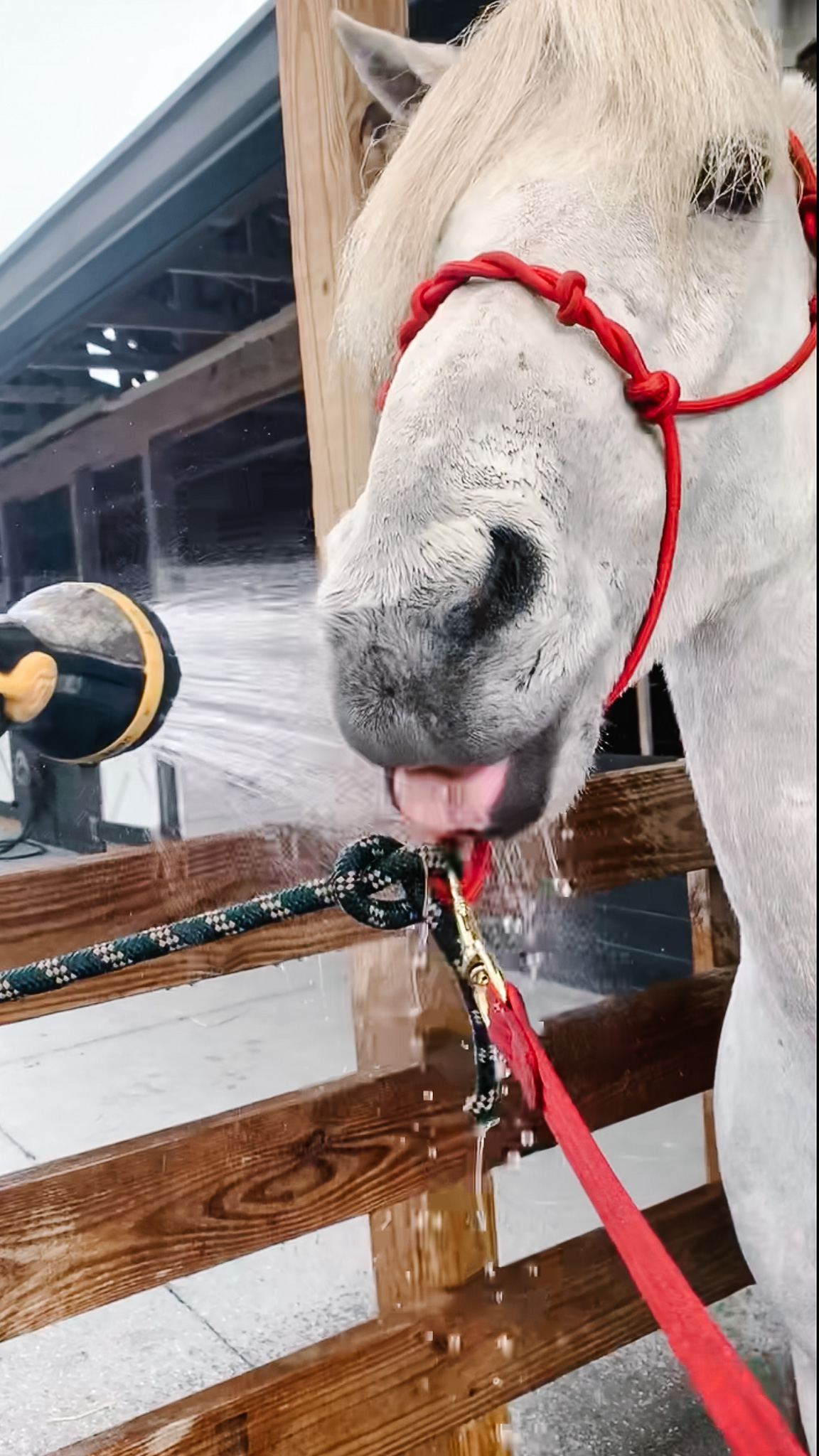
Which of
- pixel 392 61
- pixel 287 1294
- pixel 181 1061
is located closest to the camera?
pixel 392 61

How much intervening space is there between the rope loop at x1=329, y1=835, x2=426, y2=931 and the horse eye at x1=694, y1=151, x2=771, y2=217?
39 cm

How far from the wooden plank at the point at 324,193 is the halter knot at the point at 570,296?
453 mm

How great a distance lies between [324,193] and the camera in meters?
0.88

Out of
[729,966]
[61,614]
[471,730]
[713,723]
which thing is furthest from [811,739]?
[729,966]

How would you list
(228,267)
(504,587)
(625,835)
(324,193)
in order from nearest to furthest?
1. (504,587)
2. (324,193)
3. (625,835)
4. (228,267)

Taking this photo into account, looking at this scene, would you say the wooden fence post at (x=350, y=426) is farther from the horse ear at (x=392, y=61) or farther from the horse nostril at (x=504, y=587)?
the horse nostril at (x=504, y=587)

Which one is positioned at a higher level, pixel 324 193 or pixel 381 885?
pixel 324 193

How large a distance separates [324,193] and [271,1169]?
0.87m

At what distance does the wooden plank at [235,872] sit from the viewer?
0.74 m

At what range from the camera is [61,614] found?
597 millimetres

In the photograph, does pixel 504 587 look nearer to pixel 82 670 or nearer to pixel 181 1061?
pixel 82 670

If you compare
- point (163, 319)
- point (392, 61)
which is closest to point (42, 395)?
point (163, 319)

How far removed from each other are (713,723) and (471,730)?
0.64 ft

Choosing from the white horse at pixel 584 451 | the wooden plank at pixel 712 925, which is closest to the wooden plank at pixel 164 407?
the white horse at pixel 584 451
